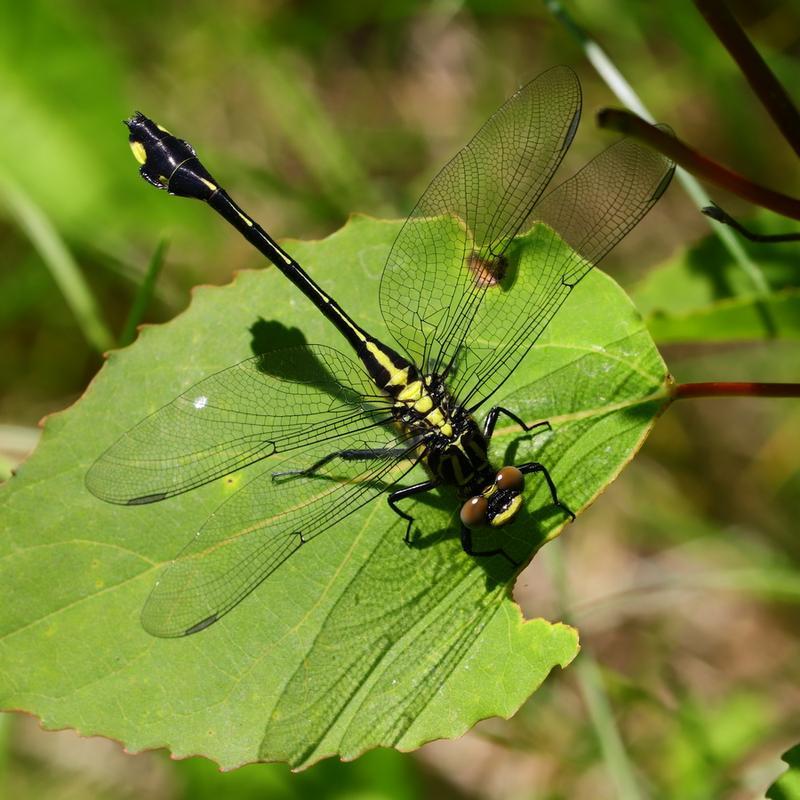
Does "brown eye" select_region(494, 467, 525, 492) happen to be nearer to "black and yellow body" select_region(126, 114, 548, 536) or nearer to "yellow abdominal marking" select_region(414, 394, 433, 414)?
"black and yellow body" select_region(126, 114, 548, 536)

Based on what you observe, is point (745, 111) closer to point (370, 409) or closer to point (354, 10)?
point (354, 10)

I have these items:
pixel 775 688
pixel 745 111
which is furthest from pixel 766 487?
pixel 745 111

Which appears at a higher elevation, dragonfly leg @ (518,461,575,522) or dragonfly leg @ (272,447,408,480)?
dragonfly leg @ (272,447,408,480)

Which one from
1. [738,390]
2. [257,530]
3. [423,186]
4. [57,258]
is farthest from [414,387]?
[423,186]

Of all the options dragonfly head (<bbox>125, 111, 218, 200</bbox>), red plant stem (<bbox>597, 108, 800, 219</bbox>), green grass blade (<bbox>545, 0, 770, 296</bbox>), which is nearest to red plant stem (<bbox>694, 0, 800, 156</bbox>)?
red plant stem (<bbox>597, 108, 800, 219</bbox>)

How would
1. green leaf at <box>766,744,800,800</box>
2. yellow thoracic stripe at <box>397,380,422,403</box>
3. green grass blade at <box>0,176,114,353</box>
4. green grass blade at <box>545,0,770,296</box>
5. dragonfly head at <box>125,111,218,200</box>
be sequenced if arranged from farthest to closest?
green grass blade at <box>0,176,114,353</box> < dragonfly head at <box>125,111,218,200</box> < yellow thoracic stripe at <box>397,380,422,403</box> < green grass blade at <box>545,0,770,296</box> < green leaf at <box>766,744,800,800</box>

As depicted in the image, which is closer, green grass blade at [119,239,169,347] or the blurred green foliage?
green grass blade at [119,239,169,347]

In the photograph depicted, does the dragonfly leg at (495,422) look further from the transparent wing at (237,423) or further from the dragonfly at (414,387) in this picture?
the transparent wing at (237,423)
